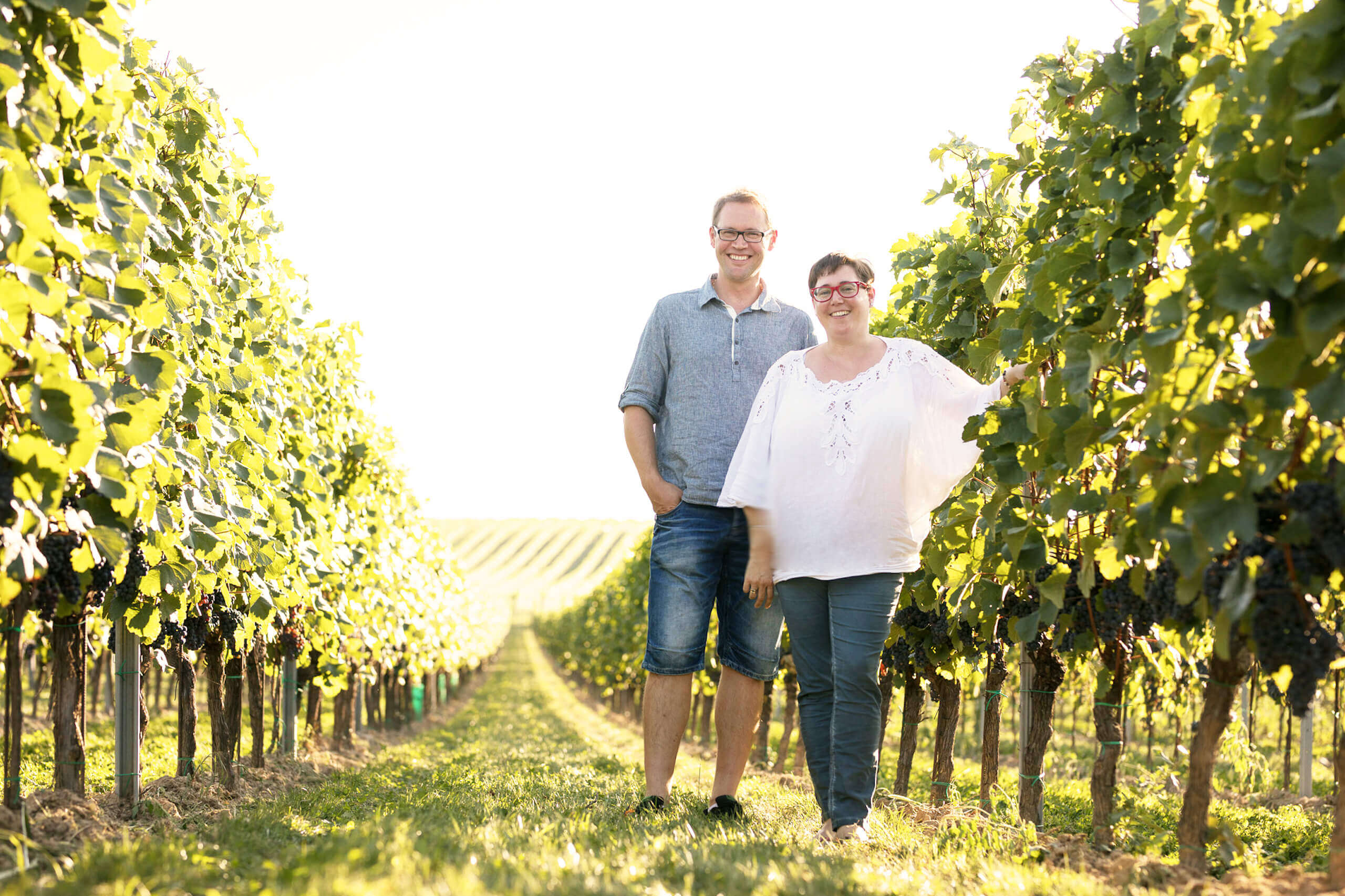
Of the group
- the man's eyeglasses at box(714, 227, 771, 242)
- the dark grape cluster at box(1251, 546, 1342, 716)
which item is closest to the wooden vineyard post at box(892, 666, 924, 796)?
the man's eyeglasses at box(714, 227, 771, 242)

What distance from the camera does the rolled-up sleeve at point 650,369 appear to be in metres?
4.39

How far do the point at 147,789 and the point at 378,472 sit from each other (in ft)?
15.5

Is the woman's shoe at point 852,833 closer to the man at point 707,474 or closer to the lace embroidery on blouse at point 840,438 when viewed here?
the man at point 707,474

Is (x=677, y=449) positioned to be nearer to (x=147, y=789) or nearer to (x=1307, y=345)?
(x=1307, y=345)

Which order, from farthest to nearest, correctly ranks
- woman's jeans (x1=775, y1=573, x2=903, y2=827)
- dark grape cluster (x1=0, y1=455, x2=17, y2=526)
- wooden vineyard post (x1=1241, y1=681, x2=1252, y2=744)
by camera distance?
wooden vineyard post (x1=1241, y1=681, x2=1252, y2=744) → woman's jeans (x1=775, y1=573, x2=903, y2=827) → dark grape cluster (x1=0, y1=455, x2=17, y2=526)

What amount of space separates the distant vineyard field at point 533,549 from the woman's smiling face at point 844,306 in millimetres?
94851

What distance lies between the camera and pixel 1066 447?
300 centimetres

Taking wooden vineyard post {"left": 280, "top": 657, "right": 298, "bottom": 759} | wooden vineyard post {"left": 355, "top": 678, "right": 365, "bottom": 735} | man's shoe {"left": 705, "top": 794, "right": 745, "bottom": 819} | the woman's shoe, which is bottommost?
wooden vineyard post {"left": 355, "top": 678, "right": 365, "bottom": 735}

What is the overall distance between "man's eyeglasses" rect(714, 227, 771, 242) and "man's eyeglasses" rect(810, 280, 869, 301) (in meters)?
0.61

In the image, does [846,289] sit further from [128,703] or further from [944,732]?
[128,703]

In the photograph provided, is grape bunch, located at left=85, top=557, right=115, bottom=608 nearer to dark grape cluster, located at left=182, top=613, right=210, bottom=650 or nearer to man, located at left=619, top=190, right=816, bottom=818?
dark grape cluster, located at left=182, top=613, right=210, bottom=650

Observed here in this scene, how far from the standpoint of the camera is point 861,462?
369 centimetres

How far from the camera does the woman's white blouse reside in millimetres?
3662

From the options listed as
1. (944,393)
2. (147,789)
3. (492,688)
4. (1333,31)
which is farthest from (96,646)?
(492,688)
